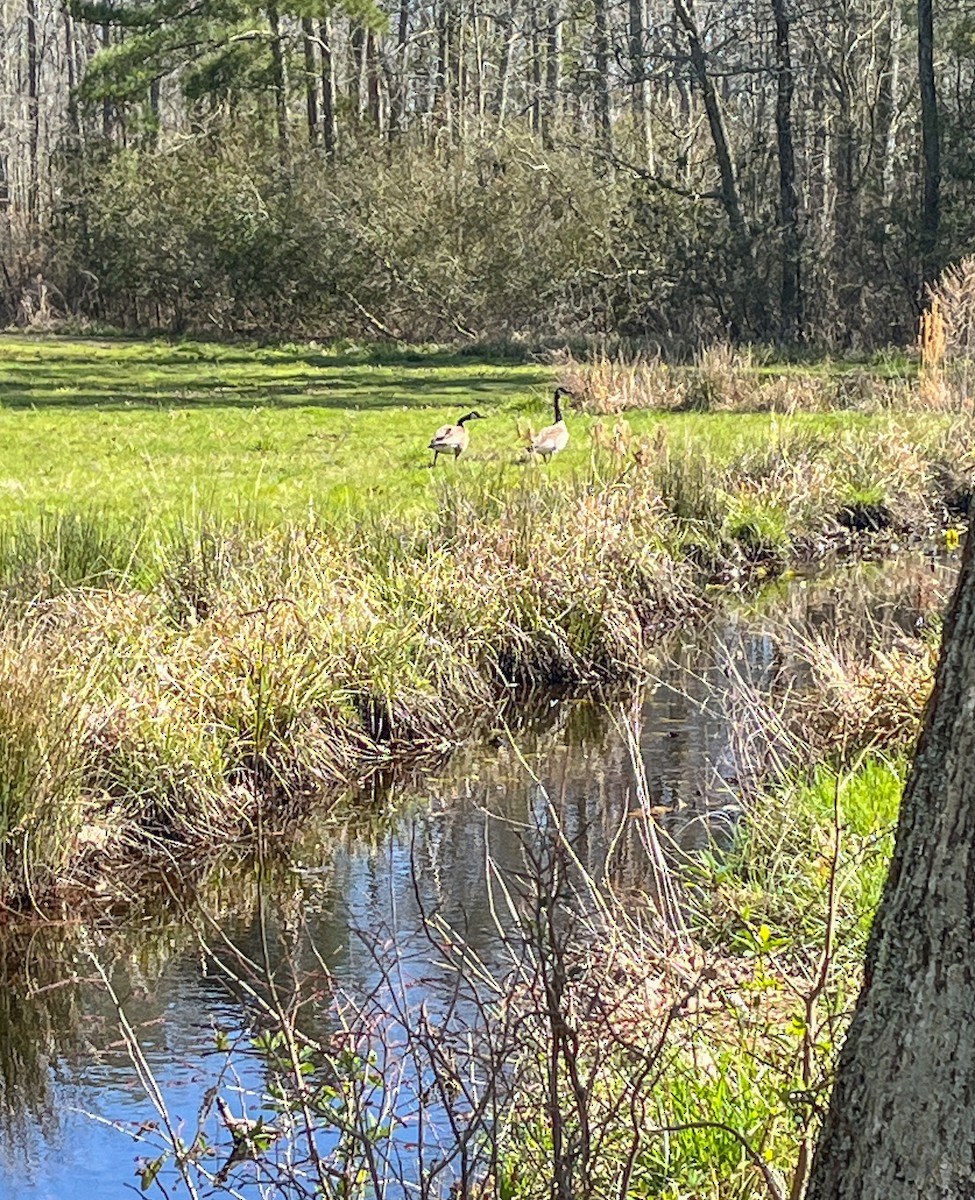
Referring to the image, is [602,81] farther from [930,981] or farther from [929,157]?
[930,981]

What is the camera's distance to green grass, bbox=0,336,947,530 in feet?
47.9

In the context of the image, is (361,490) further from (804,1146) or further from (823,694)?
(804,1146)

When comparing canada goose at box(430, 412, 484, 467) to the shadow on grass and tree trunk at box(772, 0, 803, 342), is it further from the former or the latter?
tree trunk at box(772, 0, 803, 342)

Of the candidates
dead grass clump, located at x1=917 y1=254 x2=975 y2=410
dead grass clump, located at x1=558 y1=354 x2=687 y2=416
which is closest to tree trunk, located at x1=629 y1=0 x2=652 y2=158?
dead grass clump, located at x1=558 y1=354 x2=687 y2=416

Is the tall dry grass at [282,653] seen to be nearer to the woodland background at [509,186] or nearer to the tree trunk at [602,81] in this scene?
the woodland background at [509,186]

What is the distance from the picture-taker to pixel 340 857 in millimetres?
8219

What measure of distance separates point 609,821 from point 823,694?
4.25 feet

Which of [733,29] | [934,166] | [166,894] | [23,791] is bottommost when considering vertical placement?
[166,894]

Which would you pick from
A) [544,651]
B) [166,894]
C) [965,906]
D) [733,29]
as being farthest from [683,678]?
[733,29]

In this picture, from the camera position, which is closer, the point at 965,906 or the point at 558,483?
the point at 965,906

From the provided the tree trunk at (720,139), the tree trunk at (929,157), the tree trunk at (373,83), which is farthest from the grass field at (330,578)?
the tree trunk at (373,83)

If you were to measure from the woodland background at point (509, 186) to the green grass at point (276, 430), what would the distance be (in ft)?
12.0

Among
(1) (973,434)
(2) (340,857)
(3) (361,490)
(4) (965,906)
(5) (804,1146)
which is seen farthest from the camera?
(1) (973,434)

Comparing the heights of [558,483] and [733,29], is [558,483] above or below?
below
